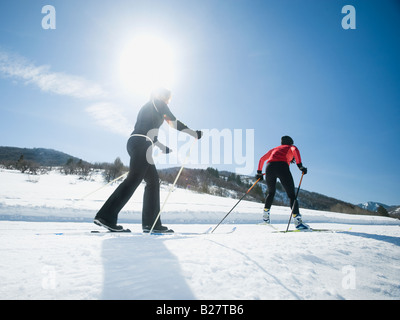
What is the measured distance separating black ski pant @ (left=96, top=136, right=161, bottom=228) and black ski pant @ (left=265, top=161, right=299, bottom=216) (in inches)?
110

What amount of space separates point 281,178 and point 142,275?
383 centimetres

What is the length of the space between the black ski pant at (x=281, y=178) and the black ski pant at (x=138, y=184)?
2789mm

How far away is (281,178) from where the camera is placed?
4207 mm

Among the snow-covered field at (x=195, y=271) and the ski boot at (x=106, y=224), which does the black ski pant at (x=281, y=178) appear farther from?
the ski boot at (x=106, y=224)

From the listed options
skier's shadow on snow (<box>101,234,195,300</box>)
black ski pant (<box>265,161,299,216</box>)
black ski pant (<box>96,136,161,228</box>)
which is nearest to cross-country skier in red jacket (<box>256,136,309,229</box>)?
black ski pant (<box>265,161,299,216</box>)

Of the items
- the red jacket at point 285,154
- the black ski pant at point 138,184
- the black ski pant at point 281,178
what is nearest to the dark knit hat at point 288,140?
the red jacket at point 285,154

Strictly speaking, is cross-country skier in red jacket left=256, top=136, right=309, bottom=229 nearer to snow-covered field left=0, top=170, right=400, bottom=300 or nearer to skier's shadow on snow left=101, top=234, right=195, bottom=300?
snow-covered field left=0, top=170, right=400, bottom=300

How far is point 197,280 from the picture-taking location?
995 millimetres

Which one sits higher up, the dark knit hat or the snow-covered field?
the dark knit hat

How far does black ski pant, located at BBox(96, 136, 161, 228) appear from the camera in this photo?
7.82 feet
